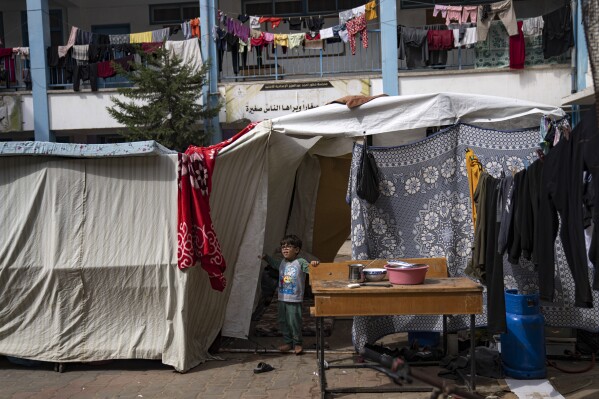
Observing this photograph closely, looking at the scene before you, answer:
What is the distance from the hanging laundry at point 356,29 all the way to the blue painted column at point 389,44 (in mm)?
492

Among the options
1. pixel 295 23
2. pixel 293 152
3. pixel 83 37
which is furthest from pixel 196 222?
pixel 83 37

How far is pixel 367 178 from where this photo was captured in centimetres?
633

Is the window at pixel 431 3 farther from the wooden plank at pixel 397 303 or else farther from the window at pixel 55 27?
the wooden plank at pixel 397 303

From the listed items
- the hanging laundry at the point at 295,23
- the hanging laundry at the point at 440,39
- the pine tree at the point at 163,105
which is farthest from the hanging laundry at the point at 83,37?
the hanging laundry at the point at 440,39

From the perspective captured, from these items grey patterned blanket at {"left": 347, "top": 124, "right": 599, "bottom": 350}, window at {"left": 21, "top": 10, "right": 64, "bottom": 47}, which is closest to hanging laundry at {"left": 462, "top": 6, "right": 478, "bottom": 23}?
grey patterned blanket at {"left": 347, "top": 124, "right": 599, "bottom": 350}

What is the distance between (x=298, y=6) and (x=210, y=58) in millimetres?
3685

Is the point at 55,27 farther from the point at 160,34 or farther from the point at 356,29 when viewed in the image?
the point at 356,29

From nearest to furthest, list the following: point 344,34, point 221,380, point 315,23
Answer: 1. point 221,380
2. point 344,34
3. point 315,23

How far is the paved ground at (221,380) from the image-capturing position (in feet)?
17.6

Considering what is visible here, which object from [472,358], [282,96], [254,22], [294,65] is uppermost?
[254,22]

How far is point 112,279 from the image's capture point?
6.11 meters

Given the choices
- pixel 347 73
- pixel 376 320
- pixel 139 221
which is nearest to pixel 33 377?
pixel 139 221

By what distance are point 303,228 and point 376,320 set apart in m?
2.96

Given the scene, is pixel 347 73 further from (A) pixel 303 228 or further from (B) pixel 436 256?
(B) pixel 436 256
